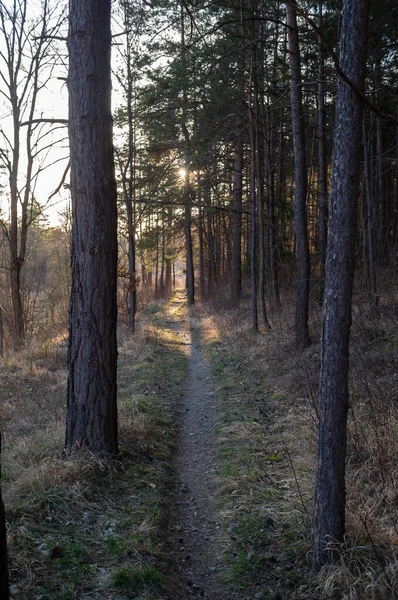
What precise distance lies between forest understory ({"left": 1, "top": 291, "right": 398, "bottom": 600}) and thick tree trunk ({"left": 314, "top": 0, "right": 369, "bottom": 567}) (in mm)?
222

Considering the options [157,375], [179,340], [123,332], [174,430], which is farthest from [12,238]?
[174,430]

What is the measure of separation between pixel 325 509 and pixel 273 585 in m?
0.74

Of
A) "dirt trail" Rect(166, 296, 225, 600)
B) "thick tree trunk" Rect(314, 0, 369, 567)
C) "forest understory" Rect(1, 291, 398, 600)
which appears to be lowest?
"dirt trail" Rect(166, 296, 225, 600)

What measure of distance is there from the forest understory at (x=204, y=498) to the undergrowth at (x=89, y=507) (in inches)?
0.5

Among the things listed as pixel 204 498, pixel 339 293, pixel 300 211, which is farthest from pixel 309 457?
pixel 300 211

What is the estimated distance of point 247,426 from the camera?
7.27 metres

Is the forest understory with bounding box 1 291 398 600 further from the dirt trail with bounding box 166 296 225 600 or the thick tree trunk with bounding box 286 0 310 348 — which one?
the thick tree trunk with bounding box 286 0 310 348

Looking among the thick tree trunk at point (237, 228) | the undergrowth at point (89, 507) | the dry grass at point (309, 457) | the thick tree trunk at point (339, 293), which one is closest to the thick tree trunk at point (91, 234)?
the undergrowth at point (89, 507)

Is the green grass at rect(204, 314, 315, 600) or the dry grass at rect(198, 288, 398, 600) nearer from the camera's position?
the dry grass at rect(198, 288, 398, 600)

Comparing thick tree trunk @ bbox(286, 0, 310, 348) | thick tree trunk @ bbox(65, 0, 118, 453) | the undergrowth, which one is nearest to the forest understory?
the undergrowth

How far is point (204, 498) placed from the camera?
5383mm

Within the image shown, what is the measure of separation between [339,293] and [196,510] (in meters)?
3.01

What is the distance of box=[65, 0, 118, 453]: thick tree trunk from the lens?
5367 mm

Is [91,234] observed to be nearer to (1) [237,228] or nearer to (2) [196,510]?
(2) [196,510]
